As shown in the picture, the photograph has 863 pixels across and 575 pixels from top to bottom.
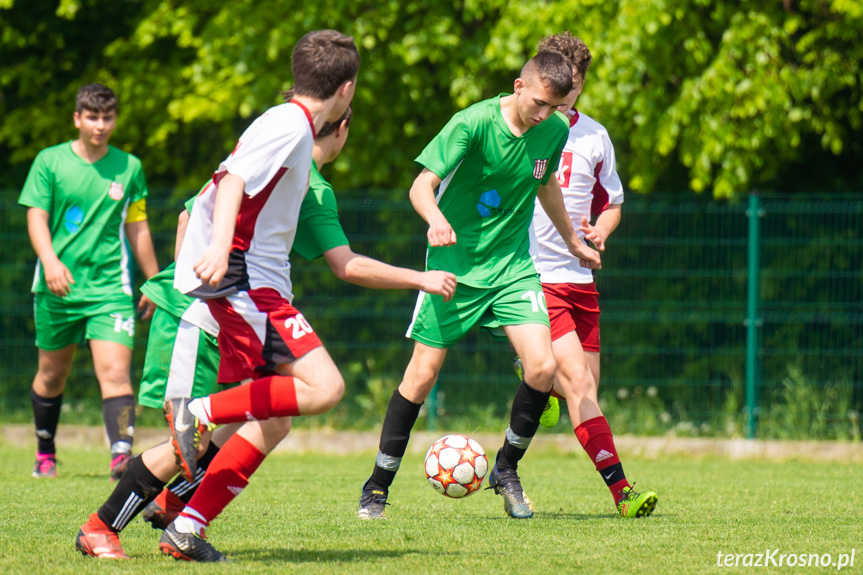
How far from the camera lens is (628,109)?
10.0 meters

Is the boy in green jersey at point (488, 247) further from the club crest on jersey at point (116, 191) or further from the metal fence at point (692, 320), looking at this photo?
the metal fence at point (692, 320)

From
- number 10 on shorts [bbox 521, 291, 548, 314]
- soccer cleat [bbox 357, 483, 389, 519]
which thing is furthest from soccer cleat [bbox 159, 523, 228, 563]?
number 10 on shorts [bbox 521, 291, 548, 314]

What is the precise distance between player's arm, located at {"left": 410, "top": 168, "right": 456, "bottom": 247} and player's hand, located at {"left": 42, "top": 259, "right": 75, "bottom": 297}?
2.87 meters

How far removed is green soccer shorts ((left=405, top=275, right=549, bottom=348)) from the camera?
5.11 meters

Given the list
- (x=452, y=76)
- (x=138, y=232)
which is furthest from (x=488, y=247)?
(x=452, y=76)

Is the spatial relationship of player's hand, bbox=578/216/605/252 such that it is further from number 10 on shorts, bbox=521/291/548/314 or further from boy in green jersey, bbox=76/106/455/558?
boy in green jersey, bbox=76/106/455/558

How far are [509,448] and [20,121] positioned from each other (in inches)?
372

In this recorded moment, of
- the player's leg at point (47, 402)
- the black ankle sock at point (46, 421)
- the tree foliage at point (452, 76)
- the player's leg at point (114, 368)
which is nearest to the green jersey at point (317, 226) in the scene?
the player's leg at point (114, 368)

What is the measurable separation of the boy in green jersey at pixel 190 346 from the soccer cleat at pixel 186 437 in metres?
0.20

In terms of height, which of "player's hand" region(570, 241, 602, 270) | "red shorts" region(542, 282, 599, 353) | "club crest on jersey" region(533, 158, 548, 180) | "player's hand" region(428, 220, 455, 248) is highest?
"club crest on jersey" region(533, 158, 548, 180)

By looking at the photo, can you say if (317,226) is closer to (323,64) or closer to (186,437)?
(323,64)

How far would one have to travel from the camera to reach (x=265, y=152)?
12.1ft

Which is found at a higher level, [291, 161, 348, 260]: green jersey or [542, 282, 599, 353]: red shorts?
[291, 161, 348, 260]: green jersey

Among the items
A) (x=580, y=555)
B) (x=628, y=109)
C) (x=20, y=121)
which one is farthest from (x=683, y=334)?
(x=20, y=121)
